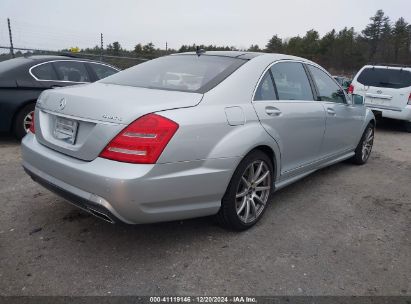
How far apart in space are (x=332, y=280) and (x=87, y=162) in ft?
6.09

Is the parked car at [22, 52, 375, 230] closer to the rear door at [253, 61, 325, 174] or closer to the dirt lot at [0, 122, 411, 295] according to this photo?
the rear door at [253, 61, 325, 174]

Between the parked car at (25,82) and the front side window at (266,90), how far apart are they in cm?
399

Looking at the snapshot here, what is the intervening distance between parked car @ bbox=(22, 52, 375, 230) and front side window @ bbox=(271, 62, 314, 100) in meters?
0.02

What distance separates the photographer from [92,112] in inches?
106

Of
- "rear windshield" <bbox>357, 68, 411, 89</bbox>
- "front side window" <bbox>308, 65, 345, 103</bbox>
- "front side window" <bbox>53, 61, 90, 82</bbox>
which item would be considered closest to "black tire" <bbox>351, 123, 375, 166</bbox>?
"front side window" <bbox>308, 65, 345, 103</bbox>

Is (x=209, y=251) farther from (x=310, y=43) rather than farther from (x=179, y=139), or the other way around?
(x=310, y=43)

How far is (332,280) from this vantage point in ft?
8.94

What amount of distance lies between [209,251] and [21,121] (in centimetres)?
423

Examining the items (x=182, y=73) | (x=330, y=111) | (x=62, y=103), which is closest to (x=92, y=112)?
(x=62, y=103)

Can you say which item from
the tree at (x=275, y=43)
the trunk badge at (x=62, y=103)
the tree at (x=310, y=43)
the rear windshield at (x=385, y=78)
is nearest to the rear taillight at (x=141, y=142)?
the trunk badge at (x=62, y=103)

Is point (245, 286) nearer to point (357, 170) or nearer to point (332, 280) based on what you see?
point (332, 280)

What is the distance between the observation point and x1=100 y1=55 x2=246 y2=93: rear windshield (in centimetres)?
318

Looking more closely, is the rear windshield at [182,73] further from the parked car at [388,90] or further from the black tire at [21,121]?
the parked car at [388,90]

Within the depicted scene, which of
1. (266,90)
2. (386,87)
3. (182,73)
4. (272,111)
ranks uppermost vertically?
(182,73)
